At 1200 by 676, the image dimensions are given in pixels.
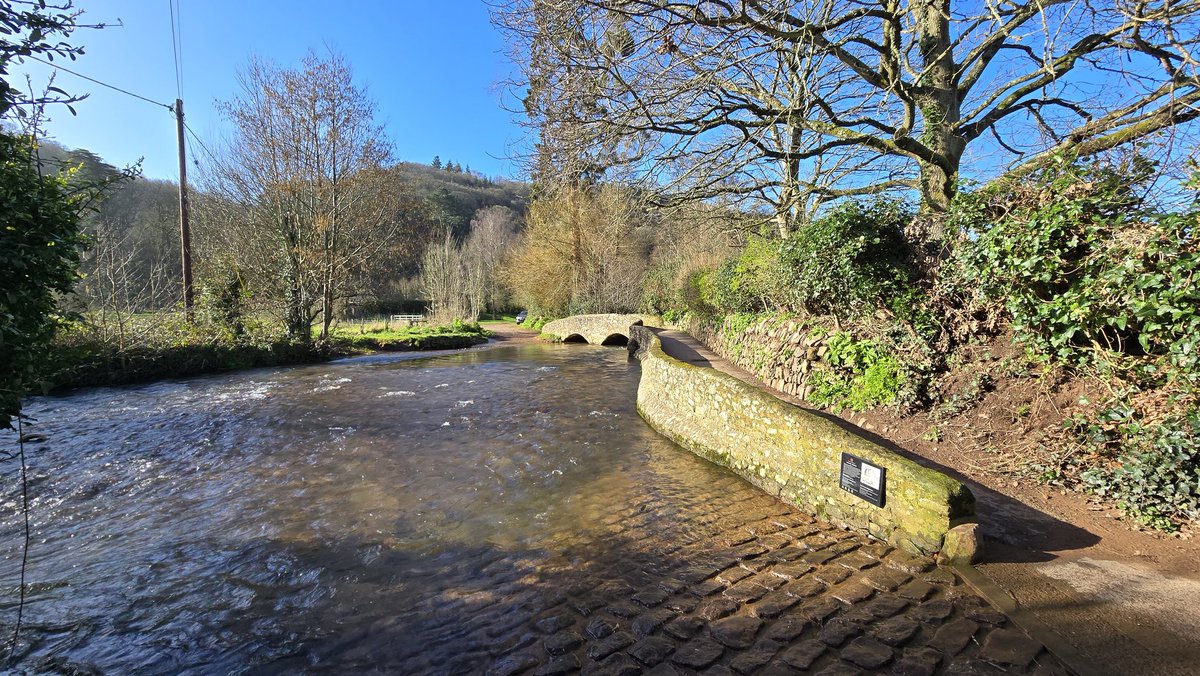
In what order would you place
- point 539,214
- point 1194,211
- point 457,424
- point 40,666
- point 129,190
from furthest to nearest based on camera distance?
point 539,214
point 129,190
point 457,424
point 1194,211
point 40,666

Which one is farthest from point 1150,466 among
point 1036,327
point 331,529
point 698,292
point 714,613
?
point 698,292

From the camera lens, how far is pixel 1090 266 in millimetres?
4703

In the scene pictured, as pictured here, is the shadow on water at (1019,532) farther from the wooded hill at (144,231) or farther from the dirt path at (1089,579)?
the wooded hill at (144,231)

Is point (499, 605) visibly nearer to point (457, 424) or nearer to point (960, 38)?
point (457, 424)

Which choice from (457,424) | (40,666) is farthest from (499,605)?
(457,424)

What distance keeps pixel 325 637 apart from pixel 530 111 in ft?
20.9

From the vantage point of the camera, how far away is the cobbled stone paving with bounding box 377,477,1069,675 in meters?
2.89

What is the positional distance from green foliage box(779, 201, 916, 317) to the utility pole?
18.2 meters

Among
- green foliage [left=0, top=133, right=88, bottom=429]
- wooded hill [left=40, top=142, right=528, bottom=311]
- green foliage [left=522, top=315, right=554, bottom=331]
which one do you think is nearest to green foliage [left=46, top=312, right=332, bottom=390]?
wooded hill [left=40, top=142, right=528, bottom=311]

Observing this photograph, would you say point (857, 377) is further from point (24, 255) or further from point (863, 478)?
point (24, 255)

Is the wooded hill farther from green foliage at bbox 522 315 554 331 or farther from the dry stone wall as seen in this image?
green foliage at bbox 522 315 554 331

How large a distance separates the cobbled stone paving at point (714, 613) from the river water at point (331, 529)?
0.04 meters

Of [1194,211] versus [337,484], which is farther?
[337,484]

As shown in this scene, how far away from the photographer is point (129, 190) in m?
27.7
